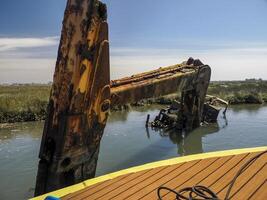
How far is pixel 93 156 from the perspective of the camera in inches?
222

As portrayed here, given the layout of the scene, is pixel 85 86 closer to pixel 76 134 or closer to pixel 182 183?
pixel 76 134

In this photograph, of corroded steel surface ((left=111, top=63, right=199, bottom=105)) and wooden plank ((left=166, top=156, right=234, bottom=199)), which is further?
corroded steel surface ((left=111, top=63, right=199, bottom=105))

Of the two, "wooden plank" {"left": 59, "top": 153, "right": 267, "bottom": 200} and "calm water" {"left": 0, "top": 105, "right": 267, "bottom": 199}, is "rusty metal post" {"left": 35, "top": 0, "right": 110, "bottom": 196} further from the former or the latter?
"calm water" {"left": 0, "top": 105, "right": 267, "bottom": 199}

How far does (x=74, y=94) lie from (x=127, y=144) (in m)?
6.04

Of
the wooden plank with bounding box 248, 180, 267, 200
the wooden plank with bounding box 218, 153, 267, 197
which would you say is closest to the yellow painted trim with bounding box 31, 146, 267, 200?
the wooden plank with bounding box 218, 153, 267, 197

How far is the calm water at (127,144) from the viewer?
7.87 meters

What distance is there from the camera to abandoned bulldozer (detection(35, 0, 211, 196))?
4.96 meters

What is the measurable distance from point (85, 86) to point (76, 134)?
2.29 ft

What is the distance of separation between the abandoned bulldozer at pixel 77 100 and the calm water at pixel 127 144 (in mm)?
1798

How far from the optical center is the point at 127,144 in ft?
35.6

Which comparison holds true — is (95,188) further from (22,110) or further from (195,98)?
(22,110)

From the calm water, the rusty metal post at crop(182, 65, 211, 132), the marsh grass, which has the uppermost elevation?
the rusty metal post at crop(182, 65, 211, 132)

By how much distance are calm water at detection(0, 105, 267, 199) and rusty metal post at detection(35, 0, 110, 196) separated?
5.95 feet

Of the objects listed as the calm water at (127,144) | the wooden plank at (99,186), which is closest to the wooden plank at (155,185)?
the wooden plank at (99,186)
